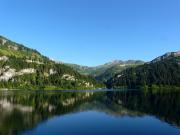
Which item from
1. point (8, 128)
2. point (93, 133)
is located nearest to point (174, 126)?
point (93, 133)

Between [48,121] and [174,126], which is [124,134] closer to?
[174,126]

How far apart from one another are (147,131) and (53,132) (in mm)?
21714

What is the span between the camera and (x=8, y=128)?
65625 mm

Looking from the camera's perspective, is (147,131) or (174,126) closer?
(147,131)

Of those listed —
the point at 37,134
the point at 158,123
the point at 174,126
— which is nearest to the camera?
the point at 37,134

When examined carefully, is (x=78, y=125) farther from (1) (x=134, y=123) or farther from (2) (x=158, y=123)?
(2) (x=158, y=123)

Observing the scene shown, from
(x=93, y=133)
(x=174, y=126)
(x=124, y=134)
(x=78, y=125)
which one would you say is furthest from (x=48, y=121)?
(x=174, y=126)

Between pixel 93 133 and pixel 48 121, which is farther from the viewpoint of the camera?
pixel 48 121

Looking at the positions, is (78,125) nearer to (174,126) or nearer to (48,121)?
(48,121)

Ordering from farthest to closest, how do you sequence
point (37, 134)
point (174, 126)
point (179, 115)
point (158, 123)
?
point (179, 115), point (158, 123), point (174, 126), point (37, 134)

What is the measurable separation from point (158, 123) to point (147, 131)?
43.9 ft

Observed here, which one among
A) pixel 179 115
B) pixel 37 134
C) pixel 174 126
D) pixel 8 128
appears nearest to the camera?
pixel 37 134

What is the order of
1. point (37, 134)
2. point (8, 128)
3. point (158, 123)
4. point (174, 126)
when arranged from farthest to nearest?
1. point (158, 123)
2. point (174, 126)
3. point (8, 128)
4. point (37, 134)

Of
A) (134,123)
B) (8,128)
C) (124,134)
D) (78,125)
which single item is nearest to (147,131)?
(124,134)
